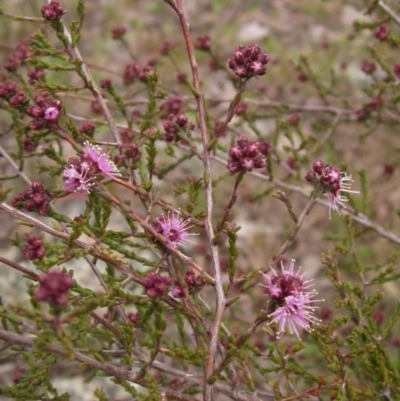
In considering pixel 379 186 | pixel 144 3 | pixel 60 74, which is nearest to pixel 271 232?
pixel 379 186

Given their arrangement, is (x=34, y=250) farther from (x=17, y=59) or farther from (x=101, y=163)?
(x=17, y=59)

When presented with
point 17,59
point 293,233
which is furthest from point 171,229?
point 17,59

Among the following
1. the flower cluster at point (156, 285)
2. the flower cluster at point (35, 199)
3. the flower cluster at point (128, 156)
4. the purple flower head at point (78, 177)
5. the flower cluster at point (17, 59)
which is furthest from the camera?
the flower cluster at point (17, 59)

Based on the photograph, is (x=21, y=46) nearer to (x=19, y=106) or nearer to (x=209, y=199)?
Answer: (x=19, y=106)

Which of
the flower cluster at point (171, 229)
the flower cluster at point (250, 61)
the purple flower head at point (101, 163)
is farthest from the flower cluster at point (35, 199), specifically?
the flower cluster at point (250, 61)

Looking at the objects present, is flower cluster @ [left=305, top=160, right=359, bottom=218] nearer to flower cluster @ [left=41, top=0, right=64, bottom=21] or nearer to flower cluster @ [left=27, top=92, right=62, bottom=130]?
flower cluster @ [left=27, top=92, right=62, bottom=130]

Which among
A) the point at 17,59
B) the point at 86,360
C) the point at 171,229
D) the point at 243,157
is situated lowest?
the point at 86,360

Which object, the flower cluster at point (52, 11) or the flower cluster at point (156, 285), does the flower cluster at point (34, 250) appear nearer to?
the flower cluster at point (156, 285)
